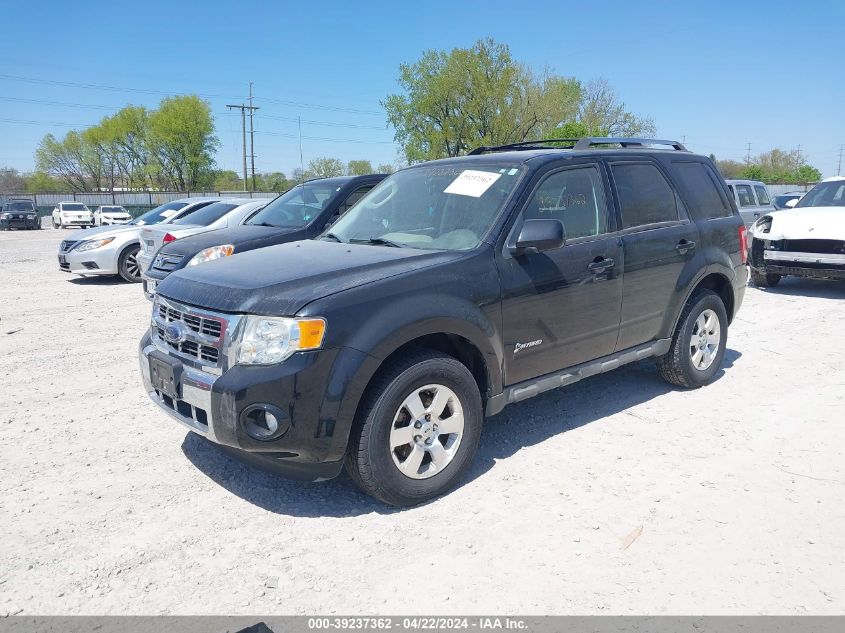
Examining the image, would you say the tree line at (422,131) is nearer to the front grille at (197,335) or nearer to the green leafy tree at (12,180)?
the green leafy tree at (12,180)

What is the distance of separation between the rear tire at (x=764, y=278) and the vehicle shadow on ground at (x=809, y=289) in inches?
4.7

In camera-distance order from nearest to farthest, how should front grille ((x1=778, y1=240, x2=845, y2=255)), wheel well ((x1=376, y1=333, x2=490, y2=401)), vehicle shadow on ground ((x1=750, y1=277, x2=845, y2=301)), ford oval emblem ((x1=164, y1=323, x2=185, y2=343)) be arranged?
ford oval emblem ((x1=164, y1=323, x2=185, y2=343))
wheel well ((x1=376, y1=333, x2=490, y2=401))
front grille ((x1=778, y1=240, x2=845, y2=255))
vehicle shadow on ground ((x1=750, y1=277, x2=845, y2=301))

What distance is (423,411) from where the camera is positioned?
347cm

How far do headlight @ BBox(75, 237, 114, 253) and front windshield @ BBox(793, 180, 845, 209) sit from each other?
12209 millimetres

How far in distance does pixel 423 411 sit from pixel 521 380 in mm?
833

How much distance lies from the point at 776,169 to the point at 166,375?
9059cm

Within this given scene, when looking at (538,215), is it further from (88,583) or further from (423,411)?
(88,583)

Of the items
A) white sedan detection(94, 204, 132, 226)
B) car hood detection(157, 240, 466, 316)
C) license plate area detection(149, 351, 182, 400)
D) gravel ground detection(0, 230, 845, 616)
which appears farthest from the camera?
white sedan detection(94, 204, 132, 226)

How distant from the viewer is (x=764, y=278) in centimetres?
1035

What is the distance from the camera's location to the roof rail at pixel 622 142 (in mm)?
5043

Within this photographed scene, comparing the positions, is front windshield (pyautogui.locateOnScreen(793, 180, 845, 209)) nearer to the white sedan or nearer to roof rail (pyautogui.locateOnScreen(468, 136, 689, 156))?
roof rail (pyautogui.locateOnScreen(468, 136, 689, 156))

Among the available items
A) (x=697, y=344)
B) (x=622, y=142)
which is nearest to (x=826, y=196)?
(x=697, y=344)

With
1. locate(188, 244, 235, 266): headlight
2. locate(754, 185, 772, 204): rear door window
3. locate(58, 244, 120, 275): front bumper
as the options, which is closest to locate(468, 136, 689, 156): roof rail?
locate(188, 244, 235, 266): headlight

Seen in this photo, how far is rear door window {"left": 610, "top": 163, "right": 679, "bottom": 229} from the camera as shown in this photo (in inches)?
185
